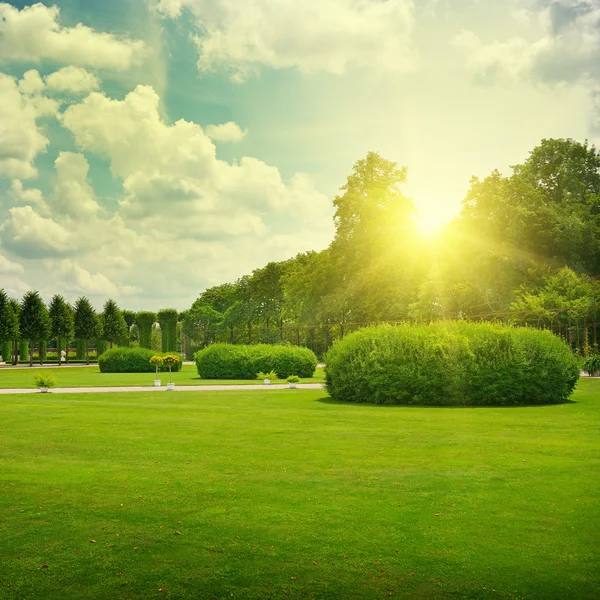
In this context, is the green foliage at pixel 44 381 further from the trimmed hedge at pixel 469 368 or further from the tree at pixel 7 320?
the tree at pixel 7 320

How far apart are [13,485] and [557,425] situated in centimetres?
922

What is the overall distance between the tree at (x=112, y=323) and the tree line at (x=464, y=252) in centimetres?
1416

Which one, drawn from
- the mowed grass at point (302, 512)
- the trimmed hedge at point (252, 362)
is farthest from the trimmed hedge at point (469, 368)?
the trimmed hedge at point (252, 362)

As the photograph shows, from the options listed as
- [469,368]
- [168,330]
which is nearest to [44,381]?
[469,368]

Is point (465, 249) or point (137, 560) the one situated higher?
point (465, 249)

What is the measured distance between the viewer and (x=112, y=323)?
67.0 m

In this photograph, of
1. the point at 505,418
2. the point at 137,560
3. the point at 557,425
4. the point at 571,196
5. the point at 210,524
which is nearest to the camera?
the point at 137,560

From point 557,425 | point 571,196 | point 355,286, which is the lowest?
point 557,425

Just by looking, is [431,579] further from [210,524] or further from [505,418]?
[505,418]

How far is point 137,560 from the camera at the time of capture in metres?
4.94

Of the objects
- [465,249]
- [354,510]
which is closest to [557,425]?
[354,510]

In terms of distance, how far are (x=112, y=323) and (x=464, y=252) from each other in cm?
4227

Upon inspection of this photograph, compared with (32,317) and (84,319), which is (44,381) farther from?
(84,319)

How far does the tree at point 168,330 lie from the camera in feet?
205
